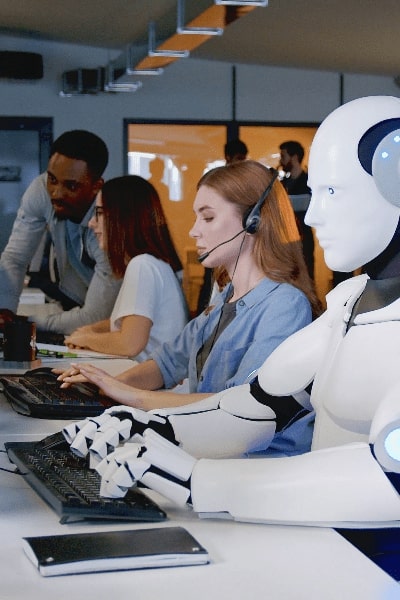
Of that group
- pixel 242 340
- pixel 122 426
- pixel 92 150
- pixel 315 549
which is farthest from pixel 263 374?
pixel 92 150

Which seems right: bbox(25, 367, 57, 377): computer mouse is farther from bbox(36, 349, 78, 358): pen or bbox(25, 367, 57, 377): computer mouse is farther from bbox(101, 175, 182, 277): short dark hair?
bbox(101, 175, 182, 277): short dark hair

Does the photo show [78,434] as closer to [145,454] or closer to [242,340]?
[145,454]

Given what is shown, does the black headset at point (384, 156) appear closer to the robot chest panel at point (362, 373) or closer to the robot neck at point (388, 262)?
the robot neck at point (388, 262)

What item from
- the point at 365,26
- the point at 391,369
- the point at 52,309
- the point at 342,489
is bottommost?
the point at 52,309

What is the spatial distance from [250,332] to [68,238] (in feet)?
7.52

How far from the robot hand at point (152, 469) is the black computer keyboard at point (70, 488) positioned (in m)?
0.03

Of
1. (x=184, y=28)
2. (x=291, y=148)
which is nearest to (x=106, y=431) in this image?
(x=184, y=28)

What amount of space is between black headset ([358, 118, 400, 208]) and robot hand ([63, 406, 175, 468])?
1.80 feet

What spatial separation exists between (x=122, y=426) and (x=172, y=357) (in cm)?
132

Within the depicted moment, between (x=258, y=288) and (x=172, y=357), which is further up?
(x=258, y=288)

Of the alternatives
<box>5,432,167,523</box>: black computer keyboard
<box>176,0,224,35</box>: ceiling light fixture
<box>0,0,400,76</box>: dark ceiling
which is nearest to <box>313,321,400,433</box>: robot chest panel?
<box>5,432,167,523</box>: black computer keyboard

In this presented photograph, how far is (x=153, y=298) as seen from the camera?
3488 mm

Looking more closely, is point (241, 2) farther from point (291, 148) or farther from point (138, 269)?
point (291, 148)

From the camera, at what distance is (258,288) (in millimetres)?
2549
